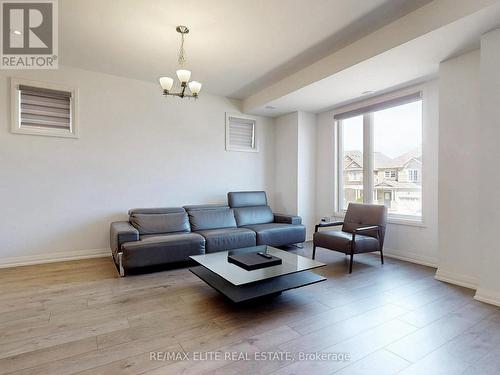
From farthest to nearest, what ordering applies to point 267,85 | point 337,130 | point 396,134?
1. point 337,130
2. point 267,85
3. point 396,134

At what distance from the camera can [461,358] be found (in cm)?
172

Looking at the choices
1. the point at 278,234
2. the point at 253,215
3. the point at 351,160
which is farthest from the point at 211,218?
the point at 351,160

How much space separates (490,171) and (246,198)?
11.3 ft

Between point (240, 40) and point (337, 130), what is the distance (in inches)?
109

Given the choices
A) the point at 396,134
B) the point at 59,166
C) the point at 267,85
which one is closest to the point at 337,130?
the point at 396,134

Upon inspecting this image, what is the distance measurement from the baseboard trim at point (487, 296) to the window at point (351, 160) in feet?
7.38

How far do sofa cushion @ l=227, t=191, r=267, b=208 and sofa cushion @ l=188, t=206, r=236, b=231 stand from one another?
26 cm

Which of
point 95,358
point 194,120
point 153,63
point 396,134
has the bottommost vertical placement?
point 95,358

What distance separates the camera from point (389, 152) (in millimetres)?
4234

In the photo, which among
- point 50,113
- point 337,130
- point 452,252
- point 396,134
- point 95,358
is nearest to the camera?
point 95,358

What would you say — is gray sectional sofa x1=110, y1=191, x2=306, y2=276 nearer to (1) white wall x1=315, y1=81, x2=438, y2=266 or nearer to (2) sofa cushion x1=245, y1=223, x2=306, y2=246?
(2) sofa cushion x1=245, y1=223, x2=306, y2=246

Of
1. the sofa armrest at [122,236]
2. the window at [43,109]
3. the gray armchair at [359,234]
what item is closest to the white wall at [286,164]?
the gray armchair at [359,234]

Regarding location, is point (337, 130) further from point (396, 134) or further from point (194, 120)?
point (194, 120)

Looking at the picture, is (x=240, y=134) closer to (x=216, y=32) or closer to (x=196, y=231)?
(x=196, y=231)
